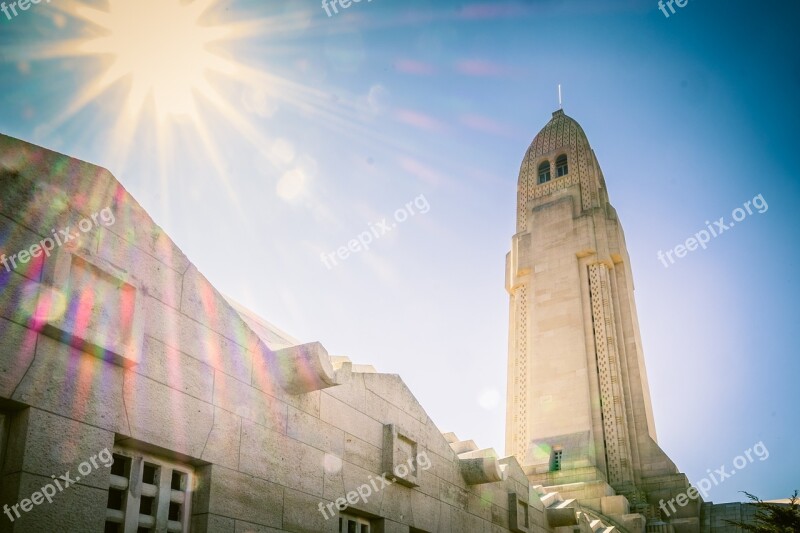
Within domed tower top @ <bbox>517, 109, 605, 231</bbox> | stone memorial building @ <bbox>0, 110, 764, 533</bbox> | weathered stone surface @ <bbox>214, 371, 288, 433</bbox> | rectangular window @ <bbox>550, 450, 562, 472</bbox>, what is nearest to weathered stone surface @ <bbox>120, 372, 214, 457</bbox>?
stone memorial building @ <bbox>0, 110, 764, 533</bbox>

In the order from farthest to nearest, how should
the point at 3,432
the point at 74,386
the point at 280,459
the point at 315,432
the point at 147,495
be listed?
the point at 315,432 → the point at 280,459 → the point at 147,495 → the point at 74,386 → the point at 3,432

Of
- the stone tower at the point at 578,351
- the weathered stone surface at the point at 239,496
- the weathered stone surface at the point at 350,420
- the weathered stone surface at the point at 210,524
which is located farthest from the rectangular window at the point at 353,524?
the stone tower at the point at 578,351

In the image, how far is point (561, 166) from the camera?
102 ft

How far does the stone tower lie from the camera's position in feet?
72.2

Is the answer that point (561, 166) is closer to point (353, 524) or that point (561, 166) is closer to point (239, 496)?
point (353, 524)

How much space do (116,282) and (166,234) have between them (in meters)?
0.86

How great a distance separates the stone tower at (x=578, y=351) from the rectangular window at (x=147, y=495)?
15.8 metres

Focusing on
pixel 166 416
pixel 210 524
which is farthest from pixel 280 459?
pixel 166 416

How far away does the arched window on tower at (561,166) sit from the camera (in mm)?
30578

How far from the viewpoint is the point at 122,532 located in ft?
18.4

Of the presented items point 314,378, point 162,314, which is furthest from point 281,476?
point 162,314

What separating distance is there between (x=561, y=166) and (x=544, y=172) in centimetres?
82

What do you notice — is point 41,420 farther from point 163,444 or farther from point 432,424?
point 432,424

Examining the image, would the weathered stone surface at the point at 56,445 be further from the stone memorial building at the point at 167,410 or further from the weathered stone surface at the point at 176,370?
the weathered stone surface at the point at 176,370
